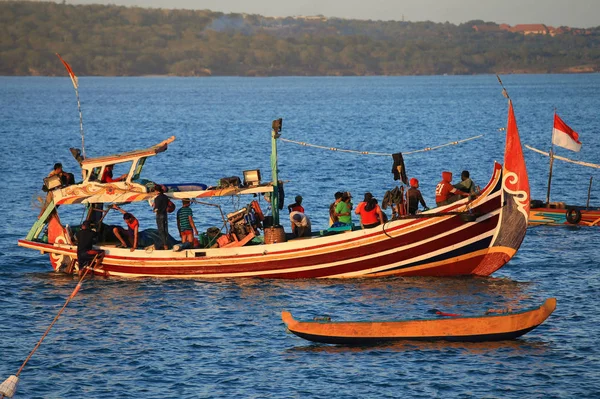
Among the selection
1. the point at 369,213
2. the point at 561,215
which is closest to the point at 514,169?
the point at 369,213

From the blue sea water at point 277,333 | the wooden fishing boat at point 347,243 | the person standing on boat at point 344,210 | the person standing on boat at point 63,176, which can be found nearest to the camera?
the blue sea water at point 277,333

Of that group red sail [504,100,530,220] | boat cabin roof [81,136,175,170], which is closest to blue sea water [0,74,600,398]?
red sail [504,100,530,220]

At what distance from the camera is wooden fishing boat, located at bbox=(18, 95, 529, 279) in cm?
2777

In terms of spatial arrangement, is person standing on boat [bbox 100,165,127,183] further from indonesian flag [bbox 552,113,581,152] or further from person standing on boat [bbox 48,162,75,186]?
indonesian flag [bbox 552,113,581,152]

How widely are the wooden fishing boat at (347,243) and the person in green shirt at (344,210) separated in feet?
4.60

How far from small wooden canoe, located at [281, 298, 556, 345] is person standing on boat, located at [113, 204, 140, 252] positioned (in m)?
8.16

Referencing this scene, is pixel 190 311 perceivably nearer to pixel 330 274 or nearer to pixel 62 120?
pixel 330 274

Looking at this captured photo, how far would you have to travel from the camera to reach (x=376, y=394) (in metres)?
20.5

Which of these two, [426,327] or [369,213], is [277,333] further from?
[369,213]

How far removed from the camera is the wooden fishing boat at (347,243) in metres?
27.8

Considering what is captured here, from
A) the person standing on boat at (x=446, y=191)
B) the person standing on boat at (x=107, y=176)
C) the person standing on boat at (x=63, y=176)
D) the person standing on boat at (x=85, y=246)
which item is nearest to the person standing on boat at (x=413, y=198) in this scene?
the person standing on boat at (x=446, y=191)

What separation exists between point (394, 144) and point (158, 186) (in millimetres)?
55386

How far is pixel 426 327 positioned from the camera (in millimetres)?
22750

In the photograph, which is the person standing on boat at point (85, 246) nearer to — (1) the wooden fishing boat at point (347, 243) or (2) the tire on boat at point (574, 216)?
(1) the wooden fishing boat at point (347, 243)
